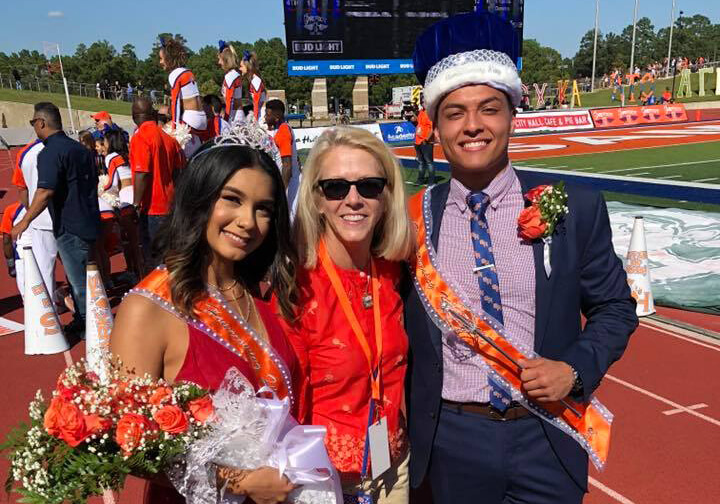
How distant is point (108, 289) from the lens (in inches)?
271

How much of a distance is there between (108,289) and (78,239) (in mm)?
1748

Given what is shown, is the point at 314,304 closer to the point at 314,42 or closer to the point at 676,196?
the point at 676,196

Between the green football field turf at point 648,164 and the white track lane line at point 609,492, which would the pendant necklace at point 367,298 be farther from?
the green football field turf at point 648,164

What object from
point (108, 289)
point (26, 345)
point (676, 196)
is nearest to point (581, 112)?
point (676, 196)

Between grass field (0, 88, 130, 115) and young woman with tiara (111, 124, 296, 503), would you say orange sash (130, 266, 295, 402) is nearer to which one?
young woman with tiara (111, 124, 296, 503)

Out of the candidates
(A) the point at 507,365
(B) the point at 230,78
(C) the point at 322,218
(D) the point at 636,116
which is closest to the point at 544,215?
(A) the point at 507,365

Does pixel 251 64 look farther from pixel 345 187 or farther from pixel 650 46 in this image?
pixel 650 46

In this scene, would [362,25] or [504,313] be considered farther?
[362,25]

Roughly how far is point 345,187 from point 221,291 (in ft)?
1.71

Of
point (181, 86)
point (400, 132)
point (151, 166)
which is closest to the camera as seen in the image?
point (151, 166)

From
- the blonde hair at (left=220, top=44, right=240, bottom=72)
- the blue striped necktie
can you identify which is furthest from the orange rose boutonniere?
the blonde hair at (left=220, top=44, right=240, bottom=72)

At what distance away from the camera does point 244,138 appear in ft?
5.96

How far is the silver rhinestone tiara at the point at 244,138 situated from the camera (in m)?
1.80

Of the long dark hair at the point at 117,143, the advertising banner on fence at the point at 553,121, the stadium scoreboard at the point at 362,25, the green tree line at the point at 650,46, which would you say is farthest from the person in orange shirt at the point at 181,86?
the green tree line at the point at 650,46
